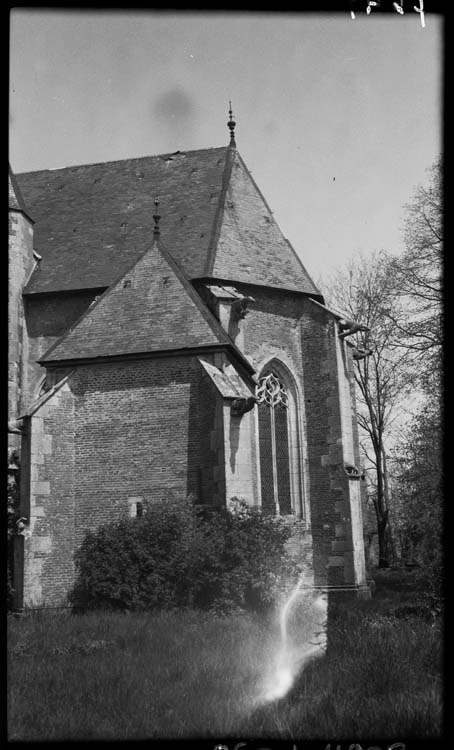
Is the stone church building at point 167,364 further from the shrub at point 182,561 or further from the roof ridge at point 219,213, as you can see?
the shrub at point 182,561

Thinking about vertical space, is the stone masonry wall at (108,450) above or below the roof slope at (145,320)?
below

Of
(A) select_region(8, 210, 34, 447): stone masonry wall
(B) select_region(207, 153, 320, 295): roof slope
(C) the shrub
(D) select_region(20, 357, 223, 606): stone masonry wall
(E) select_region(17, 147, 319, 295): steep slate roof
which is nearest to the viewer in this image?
(C) the shrub

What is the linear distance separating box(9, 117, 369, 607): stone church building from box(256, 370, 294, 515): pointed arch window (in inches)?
1.9

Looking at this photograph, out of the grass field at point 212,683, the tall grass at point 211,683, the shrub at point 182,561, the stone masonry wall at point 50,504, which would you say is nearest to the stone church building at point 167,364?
the stone masonry wall at point 50,504

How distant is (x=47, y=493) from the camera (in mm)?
18953

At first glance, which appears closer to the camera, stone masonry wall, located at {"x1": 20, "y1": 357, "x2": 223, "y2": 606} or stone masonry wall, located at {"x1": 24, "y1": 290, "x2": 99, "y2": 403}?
stone masonry wall, located at {"x1": 20, "y1": 357, "x2": 223, "y2": 606}

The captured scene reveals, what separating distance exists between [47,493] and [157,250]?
22.5 feet

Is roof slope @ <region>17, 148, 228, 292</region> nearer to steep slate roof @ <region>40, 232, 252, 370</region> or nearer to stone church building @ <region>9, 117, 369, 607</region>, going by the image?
stone church building @ <region>9, 117, 369, 607</region>

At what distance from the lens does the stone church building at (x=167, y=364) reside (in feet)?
61.7

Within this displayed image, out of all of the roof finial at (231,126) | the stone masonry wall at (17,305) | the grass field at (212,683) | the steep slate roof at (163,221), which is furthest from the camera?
the roof finial at (231,126)

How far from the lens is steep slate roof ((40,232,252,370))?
19.5 metres

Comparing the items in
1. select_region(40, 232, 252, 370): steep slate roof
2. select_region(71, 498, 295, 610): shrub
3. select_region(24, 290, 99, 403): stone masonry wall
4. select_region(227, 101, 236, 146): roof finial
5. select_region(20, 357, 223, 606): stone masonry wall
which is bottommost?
select_region(71, 498, 295, 610): shrub

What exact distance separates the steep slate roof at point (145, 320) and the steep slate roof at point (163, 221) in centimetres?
286

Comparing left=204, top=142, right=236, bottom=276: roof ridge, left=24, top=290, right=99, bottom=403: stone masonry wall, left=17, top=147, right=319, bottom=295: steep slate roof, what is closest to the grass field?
left=24, top=290, right=99, bottom=403: stone masonry wall
